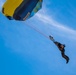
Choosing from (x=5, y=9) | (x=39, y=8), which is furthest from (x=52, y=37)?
(x=5, y=9)

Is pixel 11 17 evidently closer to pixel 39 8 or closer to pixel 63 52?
pixel 39 8

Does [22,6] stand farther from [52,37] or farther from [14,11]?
[52,37]

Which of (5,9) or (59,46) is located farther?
(59,46)

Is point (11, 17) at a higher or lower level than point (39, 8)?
lower

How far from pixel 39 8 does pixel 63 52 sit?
4.49 metres

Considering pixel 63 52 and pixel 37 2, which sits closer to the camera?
pixel 37 2

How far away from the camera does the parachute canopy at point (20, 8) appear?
87.4 feet

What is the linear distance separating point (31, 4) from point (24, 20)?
1307 millimetres

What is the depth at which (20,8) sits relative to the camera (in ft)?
87.7

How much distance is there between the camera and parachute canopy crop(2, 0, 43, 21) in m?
26.6

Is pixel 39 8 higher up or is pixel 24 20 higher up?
pixel 39 8

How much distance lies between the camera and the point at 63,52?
29797mm

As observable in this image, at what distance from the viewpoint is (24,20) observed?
26938 millimetres

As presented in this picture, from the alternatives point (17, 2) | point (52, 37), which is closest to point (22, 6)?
point (17, 2)
